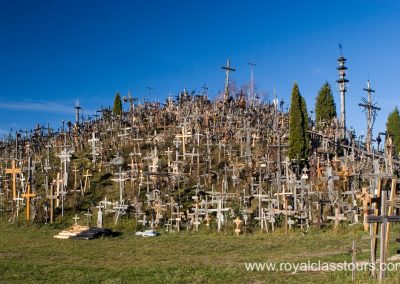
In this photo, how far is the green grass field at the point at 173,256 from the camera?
12844 mm

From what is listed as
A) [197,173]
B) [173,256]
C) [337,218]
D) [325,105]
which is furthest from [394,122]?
[173,256]

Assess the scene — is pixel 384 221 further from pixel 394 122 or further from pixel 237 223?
pixel 394 122

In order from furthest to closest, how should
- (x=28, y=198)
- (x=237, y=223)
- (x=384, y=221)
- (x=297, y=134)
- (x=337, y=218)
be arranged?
(x=297, y=134) → (x=28, y=198) → (x=237, y=223) → (x=337, y=218) → (x=384, y=221)

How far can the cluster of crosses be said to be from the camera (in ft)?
81.6

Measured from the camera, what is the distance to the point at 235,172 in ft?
93.8

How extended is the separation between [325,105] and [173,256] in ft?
109

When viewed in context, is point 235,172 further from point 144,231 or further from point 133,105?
point 133,105

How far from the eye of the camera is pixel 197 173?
30.0 meters

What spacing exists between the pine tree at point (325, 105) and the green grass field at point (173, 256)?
25804 mm

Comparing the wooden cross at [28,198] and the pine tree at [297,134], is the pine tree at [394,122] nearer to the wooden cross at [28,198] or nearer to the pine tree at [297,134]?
the pine tree at [297,134]

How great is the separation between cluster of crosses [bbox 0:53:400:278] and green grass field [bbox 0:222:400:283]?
2191mm

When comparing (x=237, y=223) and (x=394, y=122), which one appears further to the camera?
(x=394, y=122)

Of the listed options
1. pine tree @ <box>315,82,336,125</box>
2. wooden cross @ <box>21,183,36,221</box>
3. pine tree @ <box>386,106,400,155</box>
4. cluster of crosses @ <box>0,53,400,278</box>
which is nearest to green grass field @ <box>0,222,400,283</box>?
cluster of crosses @ <box>0,53,400,278</box>

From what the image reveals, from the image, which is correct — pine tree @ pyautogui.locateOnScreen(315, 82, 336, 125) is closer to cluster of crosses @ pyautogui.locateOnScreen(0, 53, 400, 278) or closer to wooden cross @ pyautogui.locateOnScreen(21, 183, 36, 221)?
cluster of crosses @ pyautogui.locateOnScreen(0, 53, 400, 278)
